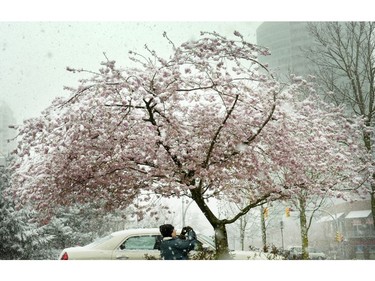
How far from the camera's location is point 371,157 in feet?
23.2

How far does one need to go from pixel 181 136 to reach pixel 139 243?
55.0 inches

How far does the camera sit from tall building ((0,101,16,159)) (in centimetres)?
642

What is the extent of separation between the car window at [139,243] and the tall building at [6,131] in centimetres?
207

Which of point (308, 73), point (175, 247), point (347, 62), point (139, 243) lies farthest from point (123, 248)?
point (347, 62)

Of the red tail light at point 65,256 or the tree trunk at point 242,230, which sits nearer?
the red tail light at point 65,256

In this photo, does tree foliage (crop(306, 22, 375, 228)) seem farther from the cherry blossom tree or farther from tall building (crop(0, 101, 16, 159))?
tall building (crop(0, 101, 16, 159))

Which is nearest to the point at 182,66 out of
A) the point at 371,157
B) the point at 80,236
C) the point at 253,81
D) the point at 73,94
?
the point at 253,81

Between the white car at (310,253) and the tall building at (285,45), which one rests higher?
the tall building at (285,45)

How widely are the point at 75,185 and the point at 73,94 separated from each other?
3.94ft

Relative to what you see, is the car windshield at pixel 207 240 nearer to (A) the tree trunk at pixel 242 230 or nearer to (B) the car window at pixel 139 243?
(B) the car window at pixel 139 243

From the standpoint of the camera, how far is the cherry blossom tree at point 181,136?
5777mm

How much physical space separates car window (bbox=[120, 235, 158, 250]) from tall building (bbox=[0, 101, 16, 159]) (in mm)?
2065

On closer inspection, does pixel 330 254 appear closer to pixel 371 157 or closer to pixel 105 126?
pixel 371 157

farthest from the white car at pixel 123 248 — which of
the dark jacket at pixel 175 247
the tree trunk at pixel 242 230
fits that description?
the tree trunk at pixel 242 230
